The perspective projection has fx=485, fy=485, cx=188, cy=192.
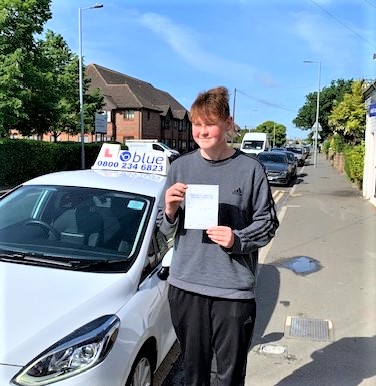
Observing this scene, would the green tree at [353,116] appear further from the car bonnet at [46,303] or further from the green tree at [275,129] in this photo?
the green tree at [275,129]

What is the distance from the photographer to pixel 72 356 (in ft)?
7.66

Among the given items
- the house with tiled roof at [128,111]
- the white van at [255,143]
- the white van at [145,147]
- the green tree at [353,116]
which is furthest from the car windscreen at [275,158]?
the house with tiled roof at [128,111]

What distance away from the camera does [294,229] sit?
10461 millimetres

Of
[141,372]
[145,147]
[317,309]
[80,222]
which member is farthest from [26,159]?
[141,372]

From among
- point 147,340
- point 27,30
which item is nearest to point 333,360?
point 147,340

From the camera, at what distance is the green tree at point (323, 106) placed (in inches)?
2175

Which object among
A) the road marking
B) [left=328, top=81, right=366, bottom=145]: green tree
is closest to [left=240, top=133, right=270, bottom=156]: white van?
[left=328, top=81, right=366, bottom=145]: green tree

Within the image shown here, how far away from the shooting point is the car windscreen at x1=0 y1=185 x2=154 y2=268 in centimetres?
328

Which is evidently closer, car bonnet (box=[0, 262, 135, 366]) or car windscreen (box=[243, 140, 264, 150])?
car bonnet (box=[0, 262, 135, 366])

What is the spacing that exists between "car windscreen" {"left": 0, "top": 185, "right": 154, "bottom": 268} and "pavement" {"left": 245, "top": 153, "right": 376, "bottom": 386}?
1481 mm

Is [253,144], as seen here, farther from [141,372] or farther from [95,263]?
[141,372]

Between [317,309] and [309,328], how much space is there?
2.03 feet

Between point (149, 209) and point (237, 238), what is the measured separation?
53.9 inches

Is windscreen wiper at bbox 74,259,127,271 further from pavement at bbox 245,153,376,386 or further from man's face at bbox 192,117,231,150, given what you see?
pavement at bbox 245,153,376,386
